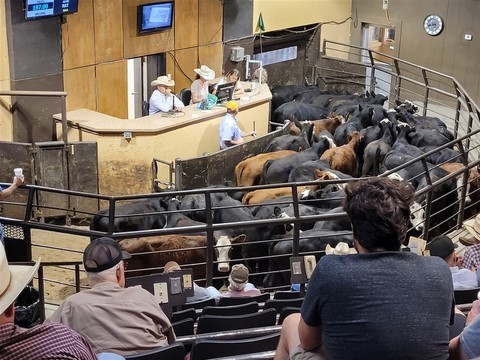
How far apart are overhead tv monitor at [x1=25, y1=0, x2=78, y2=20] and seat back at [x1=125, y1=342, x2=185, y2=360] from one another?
26.4 ft

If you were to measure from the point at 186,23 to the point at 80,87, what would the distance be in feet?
9.31

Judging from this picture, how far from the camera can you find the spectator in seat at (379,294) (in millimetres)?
2498

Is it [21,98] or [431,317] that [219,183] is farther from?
[431,317]

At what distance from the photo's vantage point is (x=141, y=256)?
7805mm

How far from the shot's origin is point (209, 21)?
14352 millimetres

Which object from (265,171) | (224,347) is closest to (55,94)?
(265,171)

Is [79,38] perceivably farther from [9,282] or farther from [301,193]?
[9,282]

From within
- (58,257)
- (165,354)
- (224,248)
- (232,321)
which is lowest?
(58,257)

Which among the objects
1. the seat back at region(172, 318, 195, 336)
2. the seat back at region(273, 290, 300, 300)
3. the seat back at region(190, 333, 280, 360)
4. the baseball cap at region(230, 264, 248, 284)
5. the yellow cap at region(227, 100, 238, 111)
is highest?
the yellow cap at region(227, 100, 238, 111)

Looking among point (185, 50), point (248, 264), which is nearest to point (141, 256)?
point (248, 264)

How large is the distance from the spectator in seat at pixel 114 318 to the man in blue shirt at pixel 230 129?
25.5 ft

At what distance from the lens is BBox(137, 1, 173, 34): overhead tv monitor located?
12.7 metres

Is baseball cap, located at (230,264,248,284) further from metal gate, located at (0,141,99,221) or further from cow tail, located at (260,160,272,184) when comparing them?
cow tail, located at (260,160,272,184)

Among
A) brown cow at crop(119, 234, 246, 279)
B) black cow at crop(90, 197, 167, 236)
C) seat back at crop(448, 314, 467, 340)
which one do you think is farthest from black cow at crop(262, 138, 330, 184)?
seat back at crop(448, 314, 467, 340)
